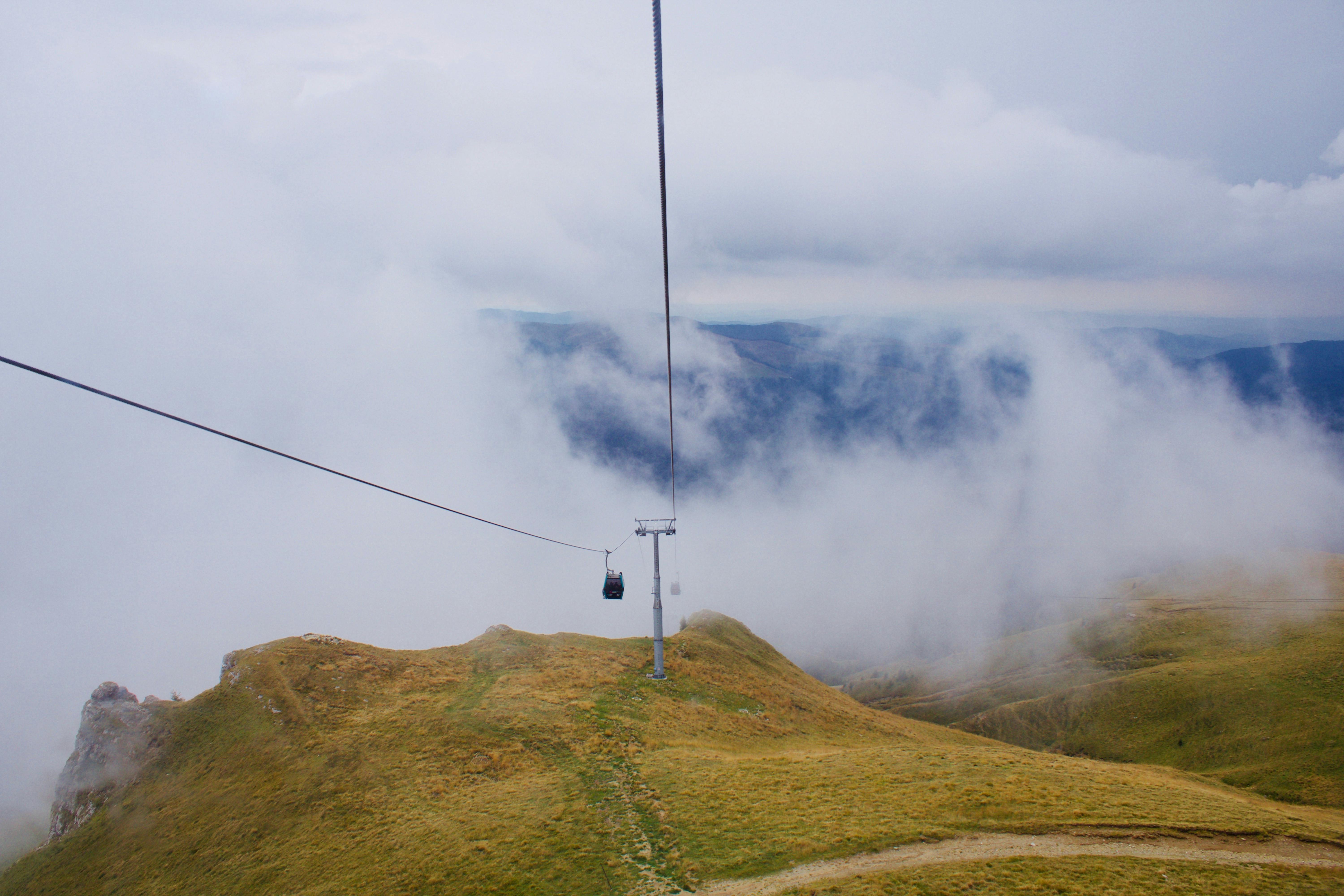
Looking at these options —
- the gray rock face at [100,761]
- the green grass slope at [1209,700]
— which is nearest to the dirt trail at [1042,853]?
the gray rock face at [100,761]

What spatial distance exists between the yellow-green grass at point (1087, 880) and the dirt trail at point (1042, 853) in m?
0.50

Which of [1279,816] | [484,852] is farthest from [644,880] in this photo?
[1279,816]

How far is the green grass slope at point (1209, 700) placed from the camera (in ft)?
295

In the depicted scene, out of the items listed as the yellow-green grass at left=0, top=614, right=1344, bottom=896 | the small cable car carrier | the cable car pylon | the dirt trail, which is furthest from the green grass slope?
the small cable car carrier

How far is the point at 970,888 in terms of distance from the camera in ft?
89.0

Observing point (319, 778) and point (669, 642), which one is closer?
point (319, 778)

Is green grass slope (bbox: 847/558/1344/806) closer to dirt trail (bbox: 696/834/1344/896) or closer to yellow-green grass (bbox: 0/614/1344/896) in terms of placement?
yellow-green grass (bbox: 0/614/1344/896)

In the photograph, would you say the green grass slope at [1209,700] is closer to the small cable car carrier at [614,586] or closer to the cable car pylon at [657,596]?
the cable car pylon at [657,596]

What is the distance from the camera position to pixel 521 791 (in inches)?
1590

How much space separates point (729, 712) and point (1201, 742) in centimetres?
10497

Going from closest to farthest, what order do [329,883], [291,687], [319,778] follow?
[329,883] → [319,778] → [291,687]

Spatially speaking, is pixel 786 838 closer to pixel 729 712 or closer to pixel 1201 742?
pixel 729 712

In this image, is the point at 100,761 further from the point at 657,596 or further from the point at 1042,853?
the point at 1042,853

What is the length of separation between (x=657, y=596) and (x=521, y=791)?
20.1 m
